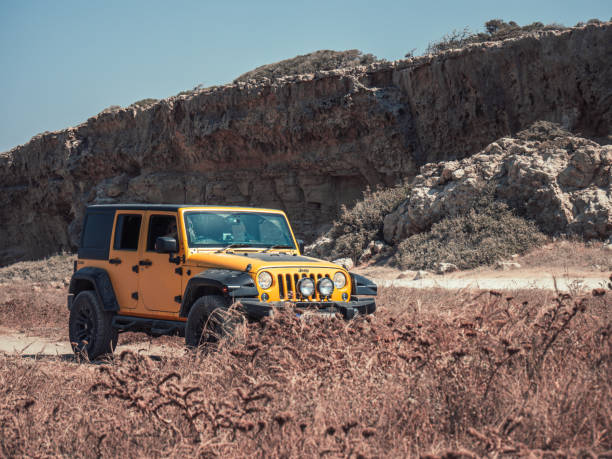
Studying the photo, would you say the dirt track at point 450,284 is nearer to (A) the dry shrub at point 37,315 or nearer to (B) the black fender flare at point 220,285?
(A) the dry shrub at point 37,315

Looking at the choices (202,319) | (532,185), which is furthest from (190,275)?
(532,185)

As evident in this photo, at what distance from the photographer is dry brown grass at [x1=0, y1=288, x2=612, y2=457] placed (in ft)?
11.7

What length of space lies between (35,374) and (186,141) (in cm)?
2754

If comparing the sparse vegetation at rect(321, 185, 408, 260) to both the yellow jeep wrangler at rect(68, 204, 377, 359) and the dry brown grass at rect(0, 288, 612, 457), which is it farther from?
the dry brown grass at rect(0, 288, 612, 457)

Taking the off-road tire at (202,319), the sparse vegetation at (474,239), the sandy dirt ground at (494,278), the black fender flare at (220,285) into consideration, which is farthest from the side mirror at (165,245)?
the sparse vegetation at (474,239)

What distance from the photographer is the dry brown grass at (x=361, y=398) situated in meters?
3.56

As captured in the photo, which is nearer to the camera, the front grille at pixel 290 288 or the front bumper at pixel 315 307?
the front bumper at pixel 315 307

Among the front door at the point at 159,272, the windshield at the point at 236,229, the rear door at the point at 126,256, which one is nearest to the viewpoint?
the front door at the point at 159,272

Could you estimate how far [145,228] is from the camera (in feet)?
27.2

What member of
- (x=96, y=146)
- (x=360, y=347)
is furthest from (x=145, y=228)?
(x=96, y=146)

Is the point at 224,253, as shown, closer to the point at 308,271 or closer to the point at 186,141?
the point at 308,271

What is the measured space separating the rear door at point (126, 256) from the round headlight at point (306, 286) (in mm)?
2425

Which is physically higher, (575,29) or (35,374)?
(575,29)

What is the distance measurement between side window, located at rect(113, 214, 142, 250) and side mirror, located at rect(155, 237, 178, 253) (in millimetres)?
1036
